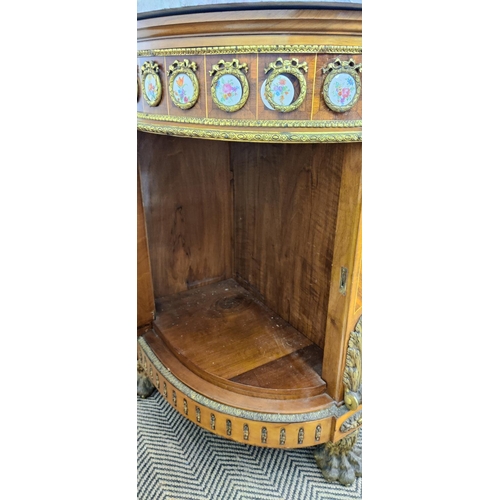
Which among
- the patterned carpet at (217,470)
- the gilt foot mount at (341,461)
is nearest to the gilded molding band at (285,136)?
the gilt foot mount at (341,461)

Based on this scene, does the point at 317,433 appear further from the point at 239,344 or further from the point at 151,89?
the point at 151,89

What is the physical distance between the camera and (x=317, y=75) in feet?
1.75

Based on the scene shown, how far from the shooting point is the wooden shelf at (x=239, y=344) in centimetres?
88

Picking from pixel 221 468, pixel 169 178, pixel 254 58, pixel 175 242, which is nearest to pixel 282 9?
pixel 254 58

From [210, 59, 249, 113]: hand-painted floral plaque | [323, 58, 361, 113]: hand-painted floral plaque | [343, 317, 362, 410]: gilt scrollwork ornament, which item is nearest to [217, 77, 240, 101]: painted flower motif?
[210, 59, 249, 113]: hand-painted floral plaque

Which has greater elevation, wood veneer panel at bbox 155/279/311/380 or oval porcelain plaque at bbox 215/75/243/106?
oval porcelain plaque at bbox 215/75/243/106

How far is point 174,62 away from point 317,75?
0.70ft

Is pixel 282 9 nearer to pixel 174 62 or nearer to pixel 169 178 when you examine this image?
pixel 174 62

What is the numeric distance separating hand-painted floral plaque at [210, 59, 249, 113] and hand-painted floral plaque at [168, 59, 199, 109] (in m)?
0.03

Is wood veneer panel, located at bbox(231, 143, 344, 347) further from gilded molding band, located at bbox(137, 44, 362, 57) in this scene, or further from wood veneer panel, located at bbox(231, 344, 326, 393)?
gilded molding band, located at bbox(137, 44, 362, 57)

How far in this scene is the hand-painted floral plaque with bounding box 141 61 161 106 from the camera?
2.04ft

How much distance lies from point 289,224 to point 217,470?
2.05ft

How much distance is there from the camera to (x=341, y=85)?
537 mm

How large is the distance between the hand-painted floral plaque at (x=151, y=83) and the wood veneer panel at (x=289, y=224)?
33 centimetres
